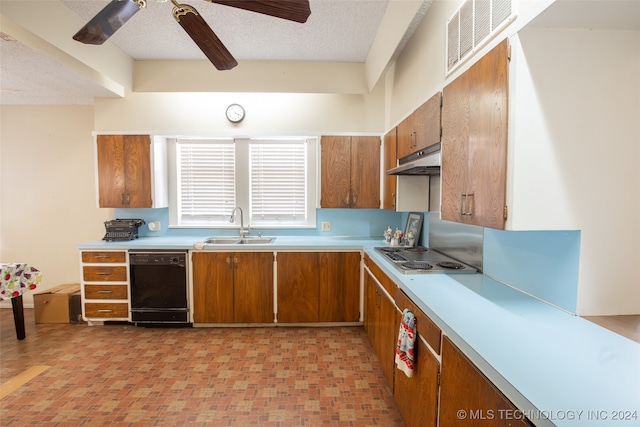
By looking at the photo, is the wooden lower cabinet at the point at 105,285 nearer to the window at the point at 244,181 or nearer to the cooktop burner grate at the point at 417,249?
the window at the point at 244,181

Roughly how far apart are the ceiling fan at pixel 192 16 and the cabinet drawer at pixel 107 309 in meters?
2.58

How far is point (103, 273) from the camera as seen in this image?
314 cm

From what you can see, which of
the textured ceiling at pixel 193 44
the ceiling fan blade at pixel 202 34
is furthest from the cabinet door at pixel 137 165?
the ceiling fan blade at pixel 202 34

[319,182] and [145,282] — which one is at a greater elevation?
[319,182]

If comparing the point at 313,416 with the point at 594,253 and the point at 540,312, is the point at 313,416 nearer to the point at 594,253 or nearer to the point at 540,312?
the point at 540,312

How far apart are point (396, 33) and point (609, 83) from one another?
1519mm

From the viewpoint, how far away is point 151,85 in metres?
3.38

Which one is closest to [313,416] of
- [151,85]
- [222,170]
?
[222,170]

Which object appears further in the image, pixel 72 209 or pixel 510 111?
pixel 72 209

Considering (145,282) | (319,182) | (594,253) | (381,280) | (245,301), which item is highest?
(319,182)

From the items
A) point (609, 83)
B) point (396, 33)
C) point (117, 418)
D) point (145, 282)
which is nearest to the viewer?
point (609, 83)

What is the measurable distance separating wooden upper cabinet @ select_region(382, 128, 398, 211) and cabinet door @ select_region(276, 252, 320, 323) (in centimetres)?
98

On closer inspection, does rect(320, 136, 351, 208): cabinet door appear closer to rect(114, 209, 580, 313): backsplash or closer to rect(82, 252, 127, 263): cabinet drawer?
rect(114, 209, 580, 313): backsplash

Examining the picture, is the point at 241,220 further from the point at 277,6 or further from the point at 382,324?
the point at 277,6
